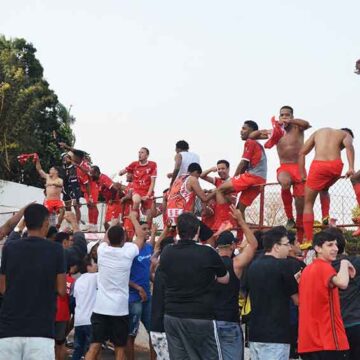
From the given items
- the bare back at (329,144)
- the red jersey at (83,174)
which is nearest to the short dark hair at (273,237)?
the bare back at (329,144)

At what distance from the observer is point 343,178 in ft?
33.0

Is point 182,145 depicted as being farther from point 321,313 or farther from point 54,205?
point 321,313

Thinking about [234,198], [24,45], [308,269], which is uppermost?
[24,45]

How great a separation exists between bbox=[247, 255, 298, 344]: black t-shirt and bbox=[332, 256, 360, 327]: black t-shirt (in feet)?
1.67

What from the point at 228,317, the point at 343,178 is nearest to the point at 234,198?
the point at 343,178

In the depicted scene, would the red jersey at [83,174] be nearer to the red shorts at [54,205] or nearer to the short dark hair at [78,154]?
the short dark hair at [78,154]

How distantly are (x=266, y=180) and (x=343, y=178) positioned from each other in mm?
1689

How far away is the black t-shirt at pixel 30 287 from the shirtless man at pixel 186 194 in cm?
608

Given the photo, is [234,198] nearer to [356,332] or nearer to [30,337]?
[356,332]

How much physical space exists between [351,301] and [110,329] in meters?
3.17

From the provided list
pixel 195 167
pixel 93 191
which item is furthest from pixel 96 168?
pixel 195 167

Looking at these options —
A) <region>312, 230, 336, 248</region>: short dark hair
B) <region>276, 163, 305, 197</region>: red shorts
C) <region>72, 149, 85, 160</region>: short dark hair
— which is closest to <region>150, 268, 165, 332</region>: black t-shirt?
<region>312, 230, 336, 248</region>: short dark hair

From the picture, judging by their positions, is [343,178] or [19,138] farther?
[19,138]

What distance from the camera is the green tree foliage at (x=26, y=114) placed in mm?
34969
